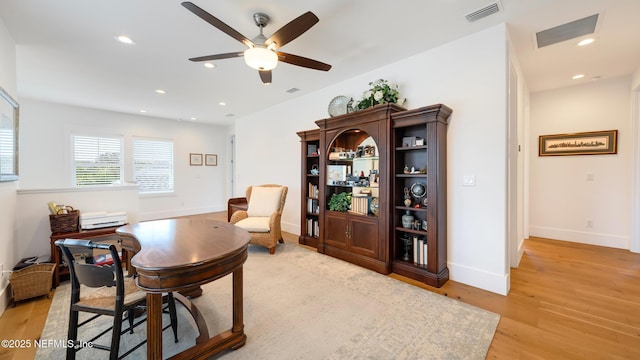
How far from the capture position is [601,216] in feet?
13.2

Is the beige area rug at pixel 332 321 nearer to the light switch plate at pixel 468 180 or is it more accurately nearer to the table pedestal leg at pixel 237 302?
the table pedestal leg at pixel 237 302

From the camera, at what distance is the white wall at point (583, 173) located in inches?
152

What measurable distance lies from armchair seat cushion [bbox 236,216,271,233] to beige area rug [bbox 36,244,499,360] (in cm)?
81

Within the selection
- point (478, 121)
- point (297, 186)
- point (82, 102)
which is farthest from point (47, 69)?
point (478, 121)

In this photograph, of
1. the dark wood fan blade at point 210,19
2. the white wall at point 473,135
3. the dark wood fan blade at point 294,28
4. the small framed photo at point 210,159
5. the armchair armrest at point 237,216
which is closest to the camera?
the dark wood fan blade at point 210,19

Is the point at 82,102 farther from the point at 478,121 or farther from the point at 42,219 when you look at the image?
the point at 478,121

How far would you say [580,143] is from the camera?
4.16 metres

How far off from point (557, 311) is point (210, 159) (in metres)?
7.87

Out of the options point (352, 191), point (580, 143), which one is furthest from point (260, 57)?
point (580, 143)

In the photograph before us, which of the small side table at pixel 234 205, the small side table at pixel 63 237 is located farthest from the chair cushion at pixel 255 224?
the small side table at pixel 63 237

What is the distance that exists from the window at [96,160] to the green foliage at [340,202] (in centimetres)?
559

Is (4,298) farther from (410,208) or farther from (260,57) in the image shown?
(410,208)

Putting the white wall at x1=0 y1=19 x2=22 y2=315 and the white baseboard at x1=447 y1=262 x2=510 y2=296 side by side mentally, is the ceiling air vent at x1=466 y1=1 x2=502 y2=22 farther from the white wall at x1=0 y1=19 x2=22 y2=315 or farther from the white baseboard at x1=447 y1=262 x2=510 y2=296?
the white wall at x1=0 y1=19 x2=22 y2=315

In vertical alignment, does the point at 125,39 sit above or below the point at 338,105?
above
